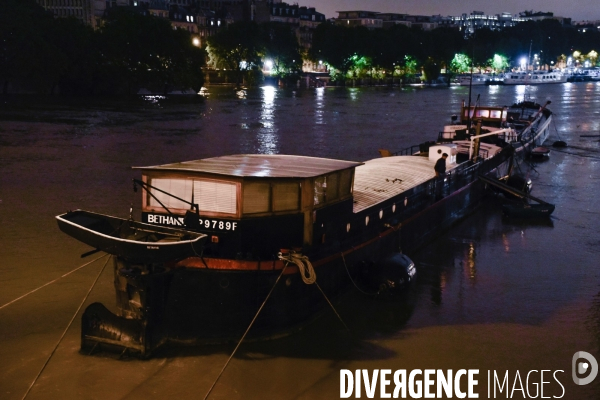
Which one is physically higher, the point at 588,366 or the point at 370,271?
the point at 370,271

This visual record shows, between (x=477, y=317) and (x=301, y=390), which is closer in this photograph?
(x=301, y=390)

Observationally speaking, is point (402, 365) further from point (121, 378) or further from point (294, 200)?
point (121, 378)

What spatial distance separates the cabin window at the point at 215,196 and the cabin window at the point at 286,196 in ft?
2.55

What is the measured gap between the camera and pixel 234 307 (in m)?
12.2

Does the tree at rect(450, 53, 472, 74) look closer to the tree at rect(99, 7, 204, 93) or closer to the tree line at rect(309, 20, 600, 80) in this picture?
the tree line at rect(309, 20, 600, 80)

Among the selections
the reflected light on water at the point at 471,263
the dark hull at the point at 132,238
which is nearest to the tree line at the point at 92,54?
the reflected light on water at the point at 471,263

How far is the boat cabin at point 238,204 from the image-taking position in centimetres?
1204

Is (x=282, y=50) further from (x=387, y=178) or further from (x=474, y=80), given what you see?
(x=387, y=178)

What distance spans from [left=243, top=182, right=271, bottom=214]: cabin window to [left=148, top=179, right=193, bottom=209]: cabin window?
42.4 inches

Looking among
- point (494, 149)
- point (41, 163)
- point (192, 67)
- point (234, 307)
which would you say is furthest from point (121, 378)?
point (192, 67)

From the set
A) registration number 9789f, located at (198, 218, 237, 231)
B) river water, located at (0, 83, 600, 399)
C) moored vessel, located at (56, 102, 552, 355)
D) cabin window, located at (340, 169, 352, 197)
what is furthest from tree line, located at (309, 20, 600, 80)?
registration number 9789f, located at (198, 218, 237, 231)

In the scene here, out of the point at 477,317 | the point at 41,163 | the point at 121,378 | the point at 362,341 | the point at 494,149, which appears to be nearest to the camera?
the point at 121,378

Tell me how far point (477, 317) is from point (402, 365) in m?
3.15

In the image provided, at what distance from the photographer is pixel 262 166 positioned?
1363cm
